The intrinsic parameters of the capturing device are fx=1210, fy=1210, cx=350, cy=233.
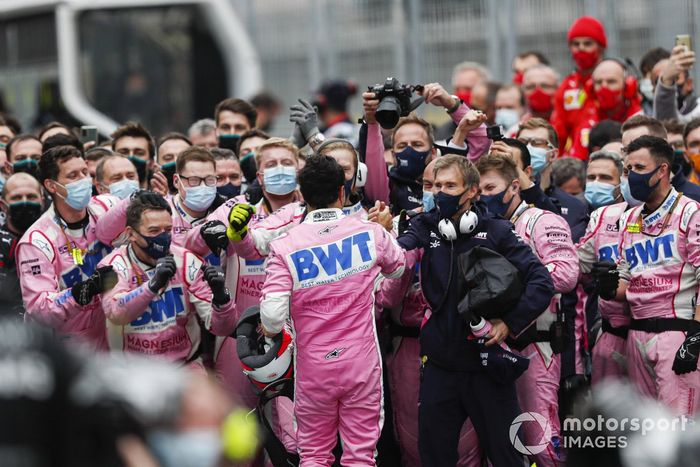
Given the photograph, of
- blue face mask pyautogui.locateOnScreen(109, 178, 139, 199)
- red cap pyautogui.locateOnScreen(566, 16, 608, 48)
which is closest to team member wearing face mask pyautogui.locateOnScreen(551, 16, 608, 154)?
red cap pyautogui.locateOnScreen(566, 16, 608, 48)

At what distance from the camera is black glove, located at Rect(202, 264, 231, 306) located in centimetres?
695

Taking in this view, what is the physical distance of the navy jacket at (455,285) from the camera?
660 cm

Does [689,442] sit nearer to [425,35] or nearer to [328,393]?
[328,393]

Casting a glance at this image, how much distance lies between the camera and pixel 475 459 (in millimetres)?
7074

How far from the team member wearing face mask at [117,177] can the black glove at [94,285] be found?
4.18ft

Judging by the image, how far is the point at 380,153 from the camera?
772 centimetres

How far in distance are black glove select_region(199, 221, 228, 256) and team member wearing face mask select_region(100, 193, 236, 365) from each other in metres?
0.14

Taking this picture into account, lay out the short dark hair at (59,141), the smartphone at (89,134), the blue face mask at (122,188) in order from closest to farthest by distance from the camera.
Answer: the blue face mask at (122,188) < the short dark hair at (59,141) < the smartphone at (89,134)

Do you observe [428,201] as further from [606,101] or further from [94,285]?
[606,101]

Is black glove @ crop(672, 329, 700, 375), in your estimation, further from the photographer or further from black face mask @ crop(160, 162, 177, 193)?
black face mask @ crop(160, 162, 177, 193)

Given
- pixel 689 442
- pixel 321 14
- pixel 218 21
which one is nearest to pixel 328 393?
pixel 689 442

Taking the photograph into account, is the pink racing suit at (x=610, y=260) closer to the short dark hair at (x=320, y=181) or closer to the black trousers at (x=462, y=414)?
the black trousers at (x=462, y=414)

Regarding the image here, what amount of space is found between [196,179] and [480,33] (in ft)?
23.2

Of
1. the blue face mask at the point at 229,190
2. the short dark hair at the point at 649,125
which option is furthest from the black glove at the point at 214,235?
the short dark hair at the point at 649,125
